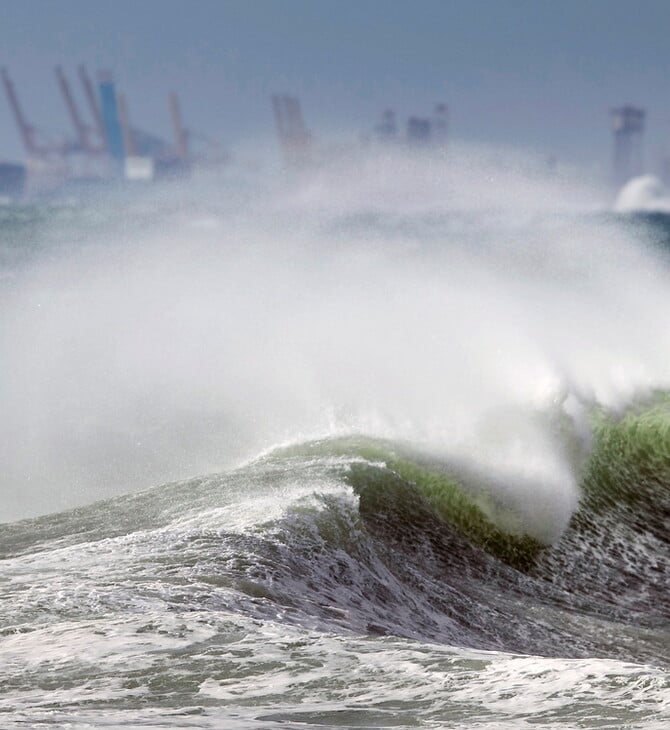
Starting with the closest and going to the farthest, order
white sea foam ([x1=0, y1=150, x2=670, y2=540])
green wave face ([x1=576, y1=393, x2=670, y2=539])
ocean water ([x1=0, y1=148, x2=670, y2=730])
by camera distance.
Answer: ocean water ([x1=0, y1=148, x2=670, y2=730]) → green wave face ([x1=576, y1=393, x2=670, y2=539]) → white sea foam ([x1=0, y1=150, x2=670, y2=540])

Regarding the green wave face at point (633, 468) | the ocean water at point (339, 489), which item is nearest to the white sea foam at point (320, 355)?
the ocean water at point (339, 489)

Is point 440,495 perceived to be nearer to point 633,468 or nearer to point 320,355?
point 633,468

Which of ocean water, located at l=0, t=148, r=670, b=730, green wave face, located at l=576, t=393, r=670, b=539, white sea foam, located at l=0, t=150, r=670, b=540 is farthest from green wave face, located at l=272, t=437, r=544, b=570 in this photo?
green wave face, located at l=576, t=393, r=670, b=539

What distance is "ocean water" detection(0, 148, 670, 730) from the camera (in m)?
5.55

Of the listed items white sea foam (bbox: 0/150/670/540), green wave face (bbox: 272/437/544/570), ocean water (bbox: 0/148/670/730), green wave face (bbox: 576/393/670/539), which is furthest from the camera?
white sea foam (bbox: 0/150/670/540)

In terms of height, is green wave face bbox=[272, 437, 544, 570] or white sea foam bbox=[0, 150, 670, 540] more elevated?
white sea foam bbox=[0, 150, 670, 540]

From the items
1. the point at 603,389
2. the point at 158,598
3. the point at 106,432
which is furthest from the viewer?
the point at 603,389

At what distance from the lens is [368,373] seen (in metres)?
16.1

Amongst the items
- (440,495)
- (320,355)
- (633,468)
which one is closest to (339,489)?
(440,495)

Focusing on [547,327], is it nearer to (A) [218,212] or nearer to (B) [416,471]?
(B) [416,471]

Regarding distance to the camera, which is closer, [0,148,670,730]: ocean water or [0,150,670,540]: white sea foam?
[0,148,670,730]: ocean water

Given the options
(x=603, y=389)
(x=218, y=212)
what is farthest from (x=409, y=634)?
(x=218, y=212)

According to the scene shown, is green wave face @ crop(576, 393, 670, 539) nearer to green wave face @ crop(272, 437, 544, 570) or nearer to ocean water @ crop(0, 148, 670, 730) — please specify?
ocean water @ crop(0, 148, 670, 730)

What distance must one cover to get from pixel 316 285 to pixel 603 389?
7.09 meters
